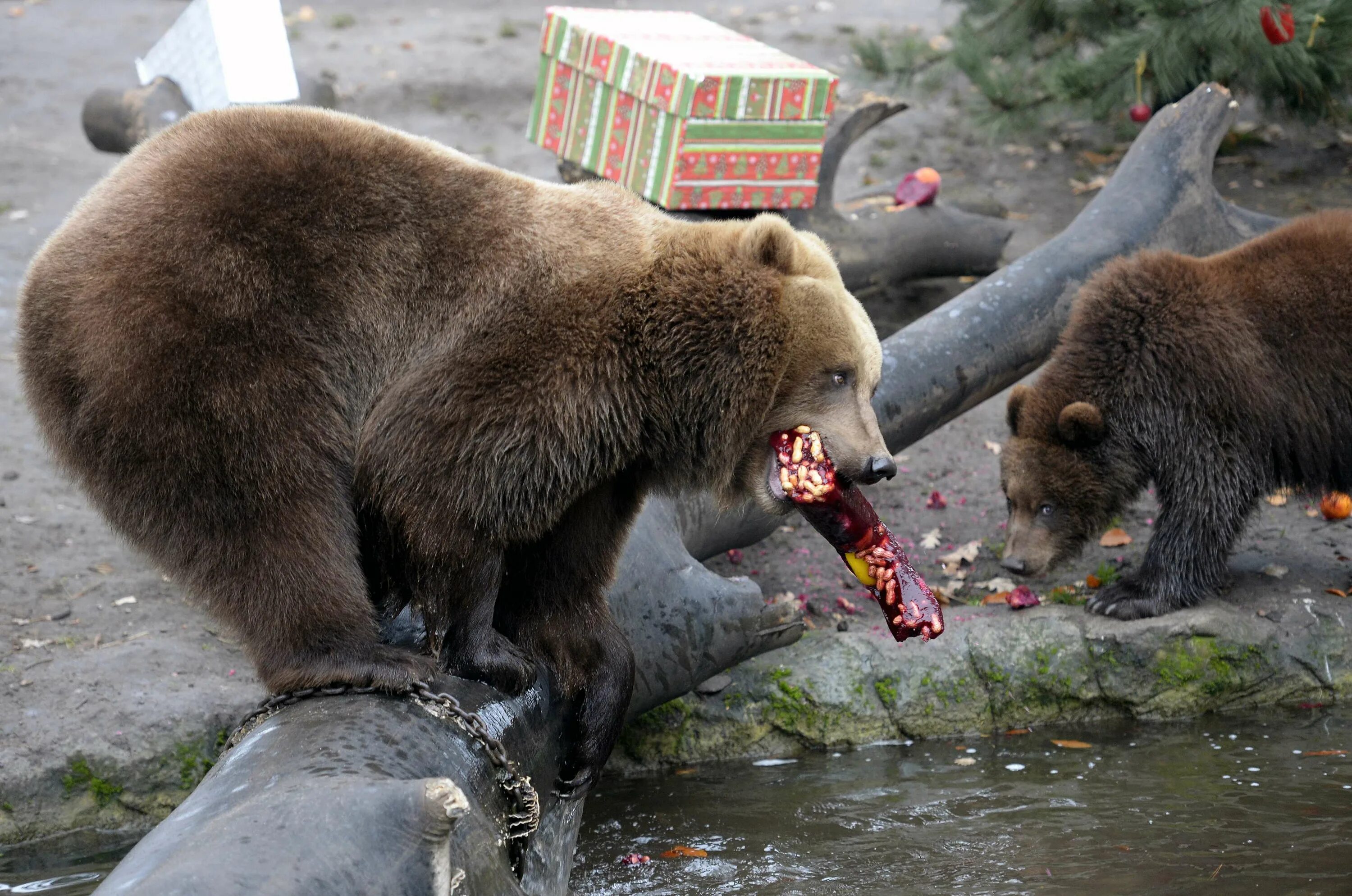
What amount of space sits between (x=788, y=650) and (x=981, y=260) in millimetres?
4470

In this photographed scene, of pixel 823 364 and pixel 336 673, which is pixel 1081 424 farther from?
pixel 336 673

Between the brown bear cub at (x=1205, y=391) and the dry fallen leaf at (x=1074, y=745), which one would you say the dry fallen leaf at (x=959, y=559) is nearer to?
the brown bear cub at (x=1205, y=391)

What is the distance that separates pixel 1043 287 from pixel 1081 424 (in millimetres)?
867

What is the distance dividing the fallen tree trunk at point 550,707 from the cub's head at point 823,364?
1.13m

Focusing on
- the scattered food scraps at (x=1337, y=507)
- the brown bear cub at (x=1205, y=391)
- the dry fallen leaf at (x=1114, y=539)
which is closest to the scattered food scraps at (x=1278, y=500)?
the scattered food scraps at (x=1337, y=507)

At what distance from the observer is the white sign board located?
26.2 feet

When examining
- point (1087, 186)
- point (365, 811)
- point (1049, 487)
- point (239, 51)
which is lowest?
point (1049, 487)

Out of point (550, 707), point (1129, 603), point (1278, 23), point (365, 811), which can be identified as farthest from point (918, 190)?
point (365, 811)

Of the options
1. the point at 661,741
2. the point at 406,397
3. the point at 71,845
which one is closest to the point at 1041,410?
the point at 661,741

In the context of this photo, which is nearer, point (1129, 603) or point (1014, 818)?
point (1014, 818)

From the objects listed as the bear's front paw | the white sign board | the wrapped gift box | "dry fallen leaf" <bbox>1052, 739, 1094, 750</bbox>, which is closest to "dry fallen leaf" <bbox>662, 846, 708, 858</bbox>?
"dry fallen leaf" <bbox>1052, 739, 1094, 750</bbox>

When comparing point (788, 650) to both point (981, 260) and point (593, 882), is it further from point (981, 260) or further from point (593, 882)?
point (981, 260)

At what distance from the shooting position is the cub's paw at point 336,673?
3.54 m

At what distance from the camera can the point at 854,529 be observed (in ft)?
13.5
